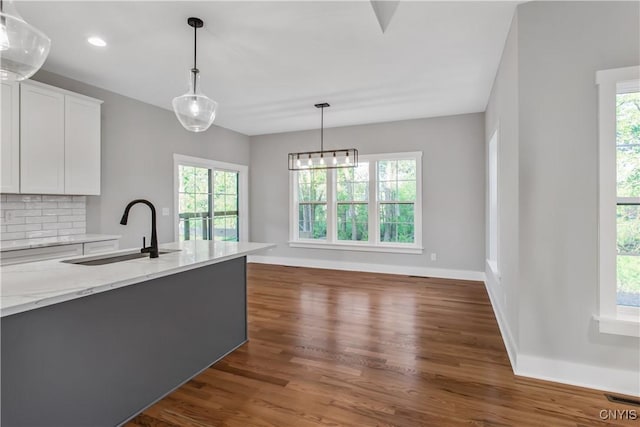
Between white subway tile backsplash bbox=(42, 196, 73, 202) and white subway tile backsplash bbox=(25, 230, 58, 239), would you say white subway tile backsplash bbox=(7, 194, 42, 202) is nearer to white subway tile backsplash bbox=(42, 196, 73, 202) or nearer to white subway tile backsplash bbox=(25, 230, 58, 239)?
white subway tile backsplash bbox=(42, 196, 73, 202)

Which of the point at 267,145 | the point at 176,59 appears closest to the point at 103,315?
the point at 176,59

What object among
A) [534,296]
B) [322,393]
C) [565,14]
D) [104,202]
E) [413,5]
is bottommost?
[322,393]

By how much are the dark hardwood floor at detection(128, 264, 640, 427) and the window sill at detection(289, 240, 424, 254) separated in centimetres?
170

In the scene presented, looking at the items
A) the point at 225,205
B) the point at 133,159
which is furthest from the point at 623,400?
the point at 225,205

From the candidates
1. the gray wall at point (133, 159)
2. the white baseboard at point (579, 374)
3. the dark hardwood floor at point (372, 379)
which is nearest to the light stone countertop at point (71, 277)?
the dark hardwood floor at point (372, 379)

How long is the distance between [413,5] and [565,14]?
1.01 metres

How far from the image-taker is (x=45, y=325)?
1519mm

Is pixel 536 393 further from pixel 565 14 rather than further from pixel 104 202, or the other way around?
pixel 104 202

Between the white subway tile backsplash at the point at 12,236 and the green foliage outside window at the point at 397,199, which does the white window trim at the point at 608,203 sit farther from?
the white subway tile backsplash at the point at 12,236

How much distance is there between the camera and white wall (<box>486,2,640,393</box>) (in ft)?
6.88

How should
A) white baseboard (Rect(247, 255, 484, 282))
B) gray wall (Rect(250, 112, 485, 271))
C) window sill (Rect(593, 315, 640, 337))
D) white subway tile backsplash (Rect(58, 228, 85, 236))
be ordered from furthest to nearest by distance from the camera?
white baseboard (Rect(247, 255, 484, 282)) → gray wall (Rect(250, 112, 485, 271)) → white subway tile backsplash (Rect(58, 228, 85, 236)) → window sill (Rect(593, 315, 640, 337))

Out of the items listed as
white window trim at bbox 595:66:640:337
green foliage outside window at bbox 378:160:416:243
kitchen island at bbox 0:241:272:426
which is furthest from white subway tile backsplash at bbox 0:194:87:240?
white window trim at bbox 595:66:640:337

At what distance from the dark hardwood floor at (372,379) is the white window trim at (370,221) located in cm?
180

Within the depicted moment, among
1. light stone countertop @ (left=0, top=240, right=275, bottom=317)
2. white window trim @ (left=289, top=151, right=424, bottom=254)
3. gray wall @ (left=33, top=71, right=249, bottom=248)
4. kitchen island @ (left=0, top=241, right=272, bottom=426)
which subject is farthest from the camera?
white window trim @ (left=289, top=151, right=424, bottom=254)
